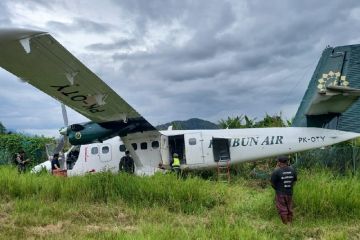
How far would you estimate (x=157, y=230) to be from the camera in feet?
26.7

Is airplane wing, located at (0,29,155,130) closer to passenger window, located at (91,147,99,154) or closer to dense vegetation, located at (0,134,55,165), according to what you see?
passenger window, located at (91,147,99,154)

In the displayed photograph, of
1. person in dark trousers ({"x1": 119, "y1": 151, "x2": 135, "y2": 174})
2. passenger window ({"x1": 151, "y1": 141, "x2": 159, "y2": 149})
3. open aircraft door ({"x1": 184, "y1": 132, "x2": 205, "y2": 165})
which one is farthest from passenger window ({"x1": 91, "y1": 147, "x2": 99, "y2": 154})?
open aircraft door ({"x1": 184, "y1": 132, "x2": 205, "y2": 165})

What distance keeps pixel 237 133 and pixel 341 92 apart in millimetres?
4101

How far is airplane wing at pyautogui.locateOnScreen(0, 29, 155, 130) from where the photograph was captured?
10.3 m

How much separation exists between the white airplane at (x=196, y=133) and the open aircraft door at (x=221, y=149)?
0.04m

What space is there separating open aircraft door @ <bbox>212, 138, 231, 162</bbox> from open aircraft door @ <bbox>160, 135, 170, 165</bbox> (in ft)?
5.67

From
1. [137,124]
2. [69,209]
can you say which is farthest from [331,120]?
[69,209]

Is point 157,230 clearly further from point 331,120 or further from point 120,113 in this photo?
point 331,120

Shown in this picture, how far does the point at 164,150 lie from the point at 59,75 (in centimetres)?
556

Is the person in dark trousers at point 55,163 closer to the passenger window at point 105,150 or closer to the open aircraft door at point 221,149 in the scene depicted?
the passenger window at point 105,150

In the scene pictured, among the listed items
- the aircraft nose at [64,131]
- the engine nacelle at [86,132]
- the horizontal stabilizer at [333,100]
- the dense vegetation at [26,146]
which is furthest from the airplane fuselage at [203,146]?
the dense vegetation at [26,146]

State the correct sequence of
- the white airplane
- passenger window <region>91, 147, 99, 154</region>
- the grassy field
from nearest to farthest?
the grassy field, the white airplane, passenger window <region>91, 147, 99, 154</region>

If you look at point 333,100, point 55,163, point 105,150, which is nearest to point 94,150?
point 105,150

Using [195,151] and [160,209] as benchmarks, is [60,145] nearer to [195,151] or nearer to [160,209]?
[195,151]
